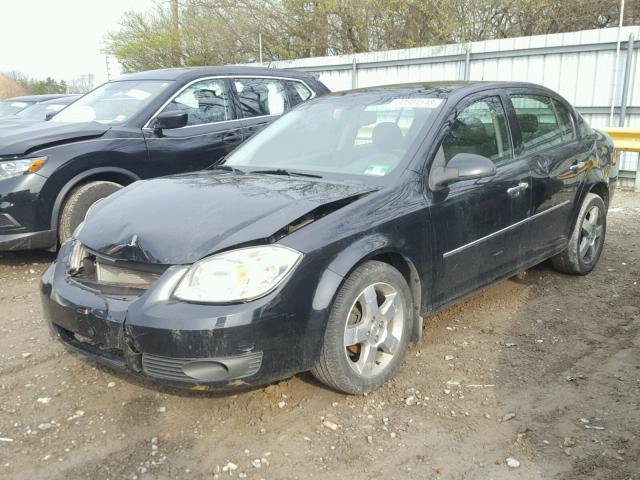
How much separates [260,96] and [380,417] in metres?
4.74

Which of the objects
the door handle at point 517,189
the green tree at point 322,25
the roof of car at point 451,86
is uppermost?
the green tree at point 322,25

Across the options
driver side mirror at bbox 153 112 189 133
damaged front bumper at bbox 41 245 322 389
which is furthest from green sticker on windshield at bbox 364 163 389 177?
driver side mirror at bbox 153 112 189 133

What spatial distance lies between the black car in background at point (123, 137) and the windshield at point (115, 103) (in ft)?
0.05

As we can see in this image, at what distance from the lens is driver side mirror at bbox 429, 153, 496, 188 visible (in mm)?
3430

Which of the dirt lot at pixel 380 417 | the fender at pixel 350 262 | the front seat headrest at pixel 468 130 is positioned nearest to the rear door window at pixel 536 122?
the front seat headrest at pixel 468 130

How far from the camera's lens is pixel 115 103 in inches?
250

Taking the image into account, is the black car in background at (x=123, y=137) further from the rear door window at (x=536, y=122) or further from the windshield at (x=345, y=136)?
the rear door window at (x=536, y=122)

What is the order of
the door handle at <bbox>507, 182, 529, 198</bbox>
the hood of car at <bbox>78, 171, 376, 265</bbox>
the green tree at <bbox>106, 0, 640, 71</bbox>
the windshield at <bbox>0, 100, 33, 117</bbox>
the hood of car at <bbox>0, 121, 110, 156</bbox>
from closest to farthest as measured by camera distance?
1. the hood of car at <bbox>78, 171, 376, 265</bbox>
2. the door handle at <bbox>507, 182, 529, 198</bbox>
3. the hood of car at <bbox>0, 121, 110, 156</bbox>
4. the windshield at <bbox>0, 100, 33, 117</bbox>
5. the green tree at <bbox>106, 0, 640, 71</bbox>

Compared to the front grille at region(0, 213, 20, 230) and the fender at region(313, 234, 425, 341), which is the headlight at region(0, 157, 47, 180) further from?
the fender at region(313, 234, 425, 341)

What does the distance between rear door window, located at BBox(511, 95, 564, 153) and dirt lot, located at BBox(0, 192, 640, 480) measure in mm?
1318

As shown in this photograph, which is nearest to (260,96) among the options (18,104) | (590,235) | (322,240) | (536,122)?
(536,122)

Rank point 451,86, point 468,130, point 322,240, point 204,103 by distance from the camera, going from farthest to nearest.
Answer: point 204,103, point 451,86, point 468,130, point 322,240

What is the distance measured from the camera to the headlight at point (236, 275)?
2682 millimetres

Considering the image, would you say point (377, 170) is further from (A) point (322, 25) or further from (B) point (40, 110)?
(A) point (322, 25)
